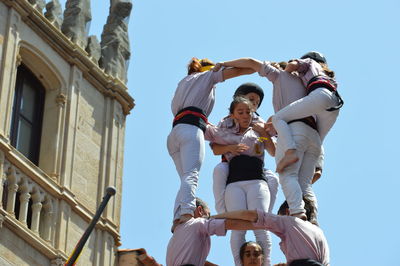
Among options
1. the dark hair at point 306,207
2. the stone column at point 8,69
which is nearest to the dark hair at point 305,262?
the dark hair at point 306,207

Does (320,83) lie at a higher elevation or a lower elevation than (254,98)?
lower

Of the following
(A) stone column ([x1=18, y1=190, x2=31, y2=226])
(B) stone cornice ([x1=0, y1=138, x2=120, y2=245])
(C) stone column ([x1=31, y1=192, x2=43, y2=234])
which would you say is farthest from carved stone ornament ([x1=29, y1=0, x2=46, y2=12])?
(A) stone column ([x1=18, y1=190, x2=31, y2=226])

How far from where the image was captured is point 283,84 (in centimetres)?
1869

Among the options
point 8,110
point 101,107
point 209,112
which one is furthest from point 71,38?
point 209,112

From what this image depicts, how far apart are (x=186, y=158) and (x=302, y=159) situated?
4.04 feet

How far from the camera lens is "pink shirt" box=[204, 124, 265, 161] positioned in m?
18.8

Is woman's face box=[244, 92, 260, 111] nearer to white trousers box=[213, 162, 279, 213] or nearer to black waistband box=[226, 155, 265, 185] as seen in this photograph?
black waistband box=[226, 155, 265, 185]

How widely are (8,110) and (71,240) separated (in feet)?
8.48

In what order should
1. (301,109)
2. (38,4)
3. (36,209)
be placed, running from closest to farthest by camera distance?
1. (301,109)
2. (36,209)
3. (38,4)

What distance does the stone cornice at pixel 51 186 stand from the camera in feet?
97.1

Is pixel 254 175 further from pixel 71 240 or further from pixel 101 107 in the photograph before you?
pixel 101 107

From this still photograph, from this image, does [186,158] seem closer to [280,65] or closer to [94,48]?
[280,65]

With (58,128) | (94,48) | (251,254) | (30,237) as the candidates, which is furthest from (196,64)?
(94,48)

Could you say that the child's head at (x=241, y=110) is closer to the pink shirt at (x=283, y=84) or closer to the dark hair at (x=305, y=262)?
the pink shirt at (x=283, y=84)
